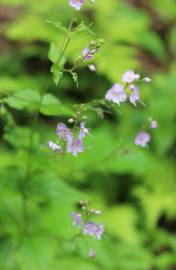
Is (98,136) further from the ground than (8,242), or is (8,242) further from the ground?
(98,136)

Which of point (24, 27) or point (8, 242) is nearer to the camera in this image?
point (8, 242)

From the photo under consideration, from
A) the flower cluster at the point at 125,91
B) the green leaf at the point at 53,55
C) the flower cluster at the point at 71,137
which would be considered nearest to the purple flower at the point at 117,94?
the flower cluster at the point at 125,91

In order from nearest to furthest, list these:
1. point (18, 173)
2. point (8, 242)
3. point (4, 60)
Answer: point (18, 173)
point (8, 242)
point (4, 60)

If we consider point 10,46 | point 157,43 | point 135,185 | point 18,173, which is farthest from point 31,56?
point 18,173

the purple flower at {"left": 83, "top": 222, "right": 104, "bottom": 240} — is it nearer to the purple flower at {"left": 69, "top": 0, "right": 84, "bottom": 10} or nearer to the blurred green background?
the blurred green background

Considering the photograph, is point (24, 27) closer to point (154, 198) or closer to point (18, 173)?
point (154, 198)

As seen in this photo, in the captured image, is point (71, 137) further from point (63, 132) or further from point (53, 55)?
point (53, 55)

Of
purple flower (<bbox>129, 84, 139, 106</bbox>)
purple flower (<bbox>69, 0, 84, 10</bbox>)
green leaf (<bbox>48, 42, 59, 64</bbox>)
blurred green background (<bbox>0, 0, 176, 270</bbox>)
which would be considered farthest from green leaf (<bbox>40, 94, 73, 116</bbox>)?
purple flower (<bbox>69, 0, 84, 10</bbox>)

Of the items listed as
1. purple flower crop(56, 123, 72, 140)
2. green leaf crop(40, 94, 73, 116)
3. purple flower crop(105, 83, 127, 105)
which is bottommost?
purple flower crop(56, 123, 72, 140)
